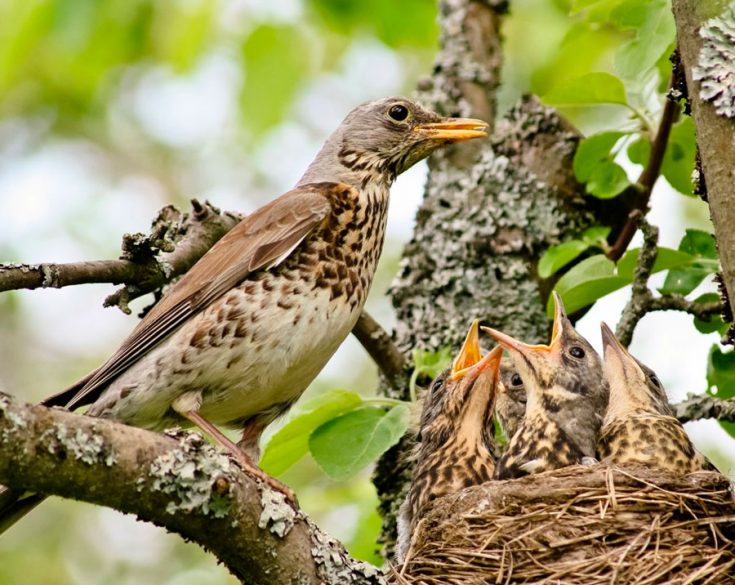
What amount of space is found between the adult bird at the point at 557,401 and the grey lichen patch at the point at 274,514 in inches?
57.1

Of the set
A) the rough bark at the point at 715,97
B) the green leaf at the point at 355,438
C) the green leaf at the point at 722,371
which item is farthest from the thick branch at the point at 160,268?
the rough bark at the point at 715,97

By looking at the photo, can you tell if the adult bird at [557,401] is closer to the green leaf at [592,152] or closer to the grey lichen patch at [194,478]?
the green leaf at [592,152]

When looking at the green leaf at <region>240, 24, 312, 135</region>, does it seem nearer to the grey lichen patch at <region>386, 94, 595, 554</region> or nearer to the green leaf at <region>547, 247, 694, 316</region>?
the grey lichen patch at <region>386, 94, 595, 554</region>

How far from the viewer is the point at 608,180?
5.09 meters

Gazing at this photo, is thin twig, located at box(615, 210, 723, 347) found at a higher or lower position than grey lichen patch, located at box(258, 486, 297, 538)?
higher

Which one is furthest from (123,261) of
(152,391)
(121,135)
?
(121,135)

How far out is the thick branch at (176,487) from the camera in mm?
2834

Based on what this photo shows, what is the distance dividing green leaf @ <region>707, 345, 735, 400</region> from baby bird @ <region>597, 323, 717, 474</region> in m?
0.23

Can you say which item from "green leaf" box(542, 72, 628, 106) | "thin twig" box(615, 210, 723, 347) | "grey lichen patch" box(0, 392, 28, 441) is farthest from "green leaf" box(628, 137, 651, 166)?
"grey lichen patch" box(0, 392, 28, 441)

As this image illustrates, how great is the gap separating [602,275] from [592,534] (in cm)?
118

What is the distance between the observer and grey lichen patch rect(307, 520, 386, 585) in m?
3.30

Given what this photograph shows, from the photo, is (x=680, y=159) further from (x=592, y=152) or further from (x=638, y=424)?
(x=638, y=424)

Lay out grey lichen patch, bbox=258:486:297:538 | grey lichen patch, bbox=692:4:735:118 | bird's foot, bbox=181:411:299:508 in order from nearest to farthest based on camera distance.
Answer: grey lichen patch, bbox=258:486:297:538, grey lichen patch, bbox=692:4:735:118, bird's foot, bbox=181:411:299:508

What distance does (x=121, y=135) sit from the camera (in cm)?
1208
